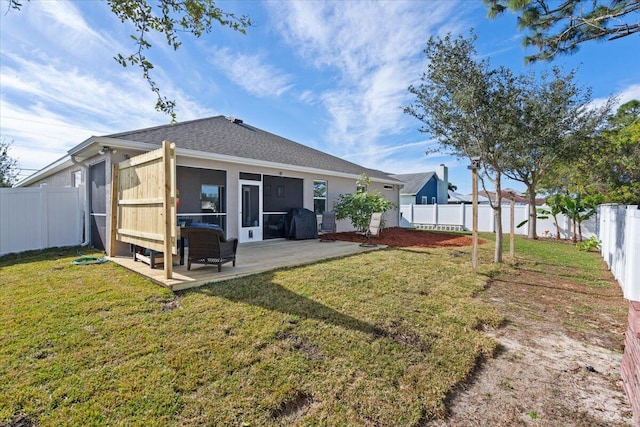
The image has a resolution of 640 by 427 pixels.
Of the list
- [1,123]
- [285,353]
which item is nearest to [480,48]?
[285,353]

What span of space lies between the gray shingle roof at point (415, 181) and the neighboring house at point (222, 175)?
51.7 feet

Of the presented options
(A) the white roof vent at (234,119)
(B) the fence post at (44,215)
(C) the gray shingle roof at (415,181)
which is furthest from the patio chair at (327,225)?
(C) the gray shingle roof at (415,181)

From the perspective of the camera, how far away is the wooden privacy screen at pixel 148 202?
474 centimetres

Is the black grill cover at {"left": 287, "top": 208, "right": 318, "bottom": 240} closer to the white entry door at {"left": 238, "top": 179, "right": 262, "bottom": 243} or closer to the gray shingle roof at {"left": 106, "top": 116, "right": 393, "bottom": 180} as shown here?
the white entry door at {"left": 238, "top": 179, "right": 262, "bottom": 243}

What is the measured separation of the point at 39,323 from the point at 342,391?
358cm

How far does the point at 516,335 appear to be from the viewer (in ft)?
11.6

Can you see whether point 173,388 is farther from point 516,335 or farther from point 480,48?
point 480,48

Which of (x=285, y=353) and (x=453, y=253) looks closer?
(x=285, y=353)

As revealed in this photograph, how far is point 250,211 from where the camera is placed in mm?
10008

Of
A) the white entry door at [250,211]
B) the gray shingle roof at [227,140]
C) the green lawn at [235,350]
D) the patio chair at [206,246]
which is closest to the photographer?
the green lawn at [235,350]

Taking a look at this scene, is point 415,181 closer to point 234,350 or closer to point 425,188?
point 425,188

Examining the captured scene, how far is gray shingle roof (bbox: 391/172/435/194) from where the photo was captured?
27.5 metres

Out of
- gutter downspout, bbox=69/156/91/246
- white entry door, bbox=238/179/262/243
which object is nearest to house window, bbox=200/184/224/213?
white entry door, bbox=238/179/262/243

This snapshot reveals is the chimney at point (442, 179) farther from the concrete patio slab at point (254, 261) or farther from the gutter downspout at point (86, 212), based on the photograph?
the gutter downspout at point (86, 212)
